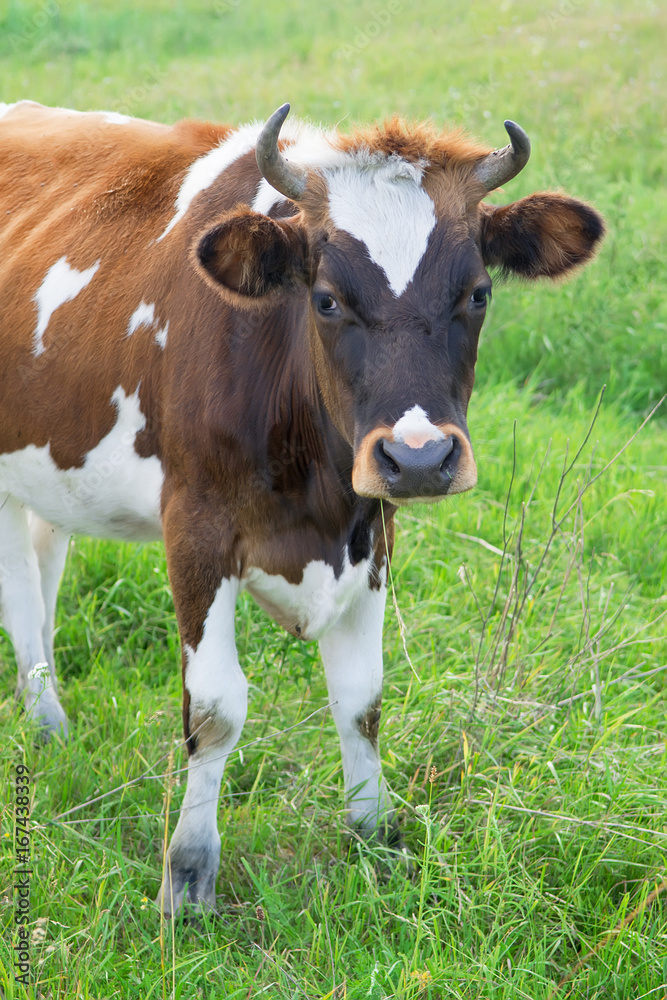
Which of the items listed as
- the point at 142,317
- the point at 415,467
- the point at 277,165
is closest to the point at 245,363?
the point at 142,317

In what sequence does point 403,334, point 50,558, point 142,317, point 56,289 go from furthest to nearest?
point 50,558 < point 56,289 < point 142,317 < point 403,334

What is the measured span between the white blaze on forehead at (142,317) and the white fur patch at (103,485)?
21cm

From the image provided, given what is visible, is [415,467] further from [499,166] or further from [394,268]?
[499,166]

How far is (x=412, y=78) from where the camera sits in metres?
11.0

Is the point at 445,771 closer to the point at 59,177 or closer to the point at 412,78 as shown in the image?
the point at 59,177

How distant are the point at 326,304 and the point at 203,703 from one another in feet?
4.30

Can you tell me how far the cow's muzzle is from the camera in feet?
7.98

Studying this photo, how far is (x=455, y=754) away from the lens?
338 cm

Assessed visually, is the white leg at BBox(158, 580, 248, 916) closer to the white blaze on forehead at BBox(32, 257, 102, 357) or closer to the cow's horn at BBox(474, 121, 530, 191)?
the white blaze on forehead at BBox(32, 257, 102, 357)

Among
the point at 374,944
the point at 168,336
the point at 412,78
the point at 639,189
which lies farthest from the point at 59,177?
the point at 412,78

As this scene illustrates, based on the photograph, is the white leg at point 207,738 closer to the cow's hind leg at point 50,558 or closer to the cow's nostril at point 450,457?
the cow's nostril at point 450,457

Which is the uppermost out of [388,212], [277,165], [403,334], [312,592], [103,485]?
[277,165]

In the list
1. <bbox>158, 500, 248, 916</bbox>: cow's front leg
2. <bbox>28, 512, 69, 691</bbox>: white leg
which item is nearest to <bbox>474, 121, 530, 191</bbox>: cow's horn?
<bbox>158, 500, 248, 916</bbox>: cow's front leg

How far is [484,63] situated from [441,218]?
30.9 ft
